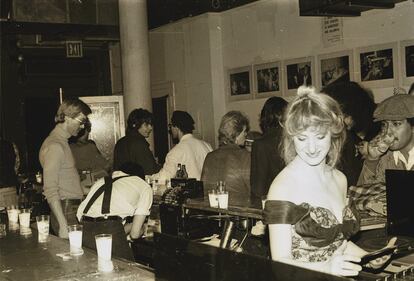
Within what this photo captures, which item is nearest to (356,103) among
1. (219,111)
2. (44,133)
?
(219,111)

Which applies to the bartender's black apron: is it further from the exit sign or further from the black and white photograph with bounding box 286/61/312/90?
the exit sign

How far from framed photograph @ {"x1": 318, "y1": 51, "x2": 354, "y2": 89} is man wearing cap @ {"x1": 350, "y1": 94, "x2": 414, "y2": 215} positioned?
319cm

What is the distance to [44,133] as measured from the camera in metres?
10.8

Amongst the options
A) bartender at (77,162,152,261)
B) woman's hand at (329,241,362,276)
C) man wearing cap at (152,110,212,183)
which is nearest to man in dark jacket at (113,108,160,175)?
man wearing cap at (152,110,212,183)

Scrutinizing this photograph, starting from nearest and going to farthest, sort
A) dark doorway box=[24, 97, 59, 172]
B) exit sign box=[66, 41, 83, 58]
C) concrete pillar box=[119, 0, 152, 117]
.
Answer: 1. concrete pillar box=[119, 0, 152, 117]
2. exit sign box=[66, 41, 83, 58]
3. dark doorway box=[24, 97, 59, 172]

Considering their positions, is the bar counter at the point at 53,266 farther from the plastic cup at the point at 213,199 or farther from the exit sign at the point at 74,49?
the exit sign at the point at 74,49

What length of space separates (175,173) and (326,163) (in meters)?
2.74

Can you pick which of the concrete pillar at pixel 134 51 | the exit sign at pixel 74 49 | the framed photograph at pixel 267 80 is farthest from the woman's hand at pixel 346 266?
the exit sign at pixel 74 49

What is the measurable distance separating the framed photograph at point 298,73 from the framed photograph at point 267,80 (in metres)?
0.16

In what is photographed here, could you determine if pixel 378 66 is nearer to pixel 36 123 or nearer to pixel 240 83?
pixel 240 83

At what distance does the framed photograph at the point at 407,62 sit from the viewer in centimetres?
548

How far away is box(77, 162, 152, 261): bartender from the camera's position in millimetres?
3420

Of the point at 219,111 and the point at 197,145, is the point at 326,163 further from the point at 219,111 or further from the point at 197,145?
the point at 219,111

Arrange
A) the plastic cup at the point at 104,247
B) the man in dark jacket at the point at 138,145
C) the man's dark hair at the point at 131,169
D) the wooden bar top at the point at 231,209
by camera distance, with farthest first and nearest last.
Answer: the man in dark jacket at the point at 138,145
the man's dark hair at the point at 131,169
the wooden bar top at the point at 231,209
the plastic cup at the point at 104,247
